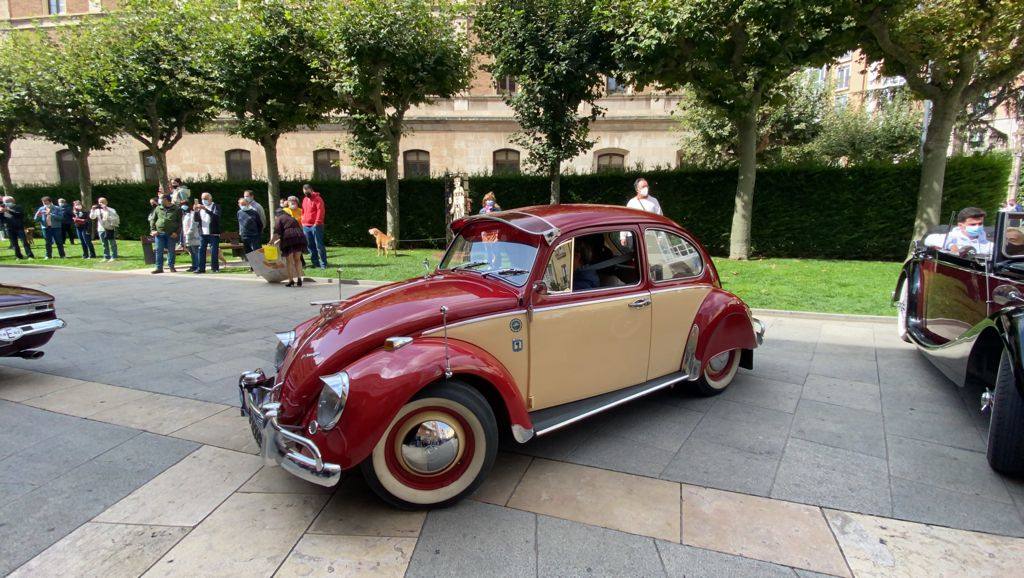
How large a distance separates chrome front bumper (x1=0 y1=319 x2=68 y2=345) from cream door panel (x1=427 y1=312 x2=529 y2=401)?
4.12 m

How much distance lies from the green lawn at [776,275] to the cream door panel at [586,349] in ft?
12.0

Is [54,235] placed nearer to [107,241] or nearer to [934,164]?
[107,241]

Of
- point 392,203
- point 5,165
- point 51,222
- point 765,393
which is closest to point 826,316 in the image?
point 765,393

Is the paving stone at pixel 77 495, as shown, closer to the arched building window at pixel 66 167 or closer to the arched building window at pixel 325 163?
the arched building window at pixel 325 163

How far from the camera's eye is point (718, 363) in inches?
179

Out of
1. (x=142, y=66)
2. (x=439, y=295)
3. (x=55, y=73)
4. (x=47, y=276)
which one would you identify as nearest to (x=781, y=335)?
A: (x=439, y=295)

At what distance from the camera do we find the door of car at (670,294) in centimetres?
389

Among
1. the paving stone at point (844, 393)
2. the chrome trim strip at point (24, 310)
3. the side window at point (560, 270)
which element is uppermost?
the side window at point (560, 270)

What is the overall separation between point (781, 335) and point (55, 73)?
23.5m

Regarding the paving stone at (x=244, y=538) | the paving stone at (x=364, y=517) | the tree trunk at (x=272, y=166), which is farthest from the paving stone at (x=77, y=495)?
the tree trunk at (x=272, y=166)

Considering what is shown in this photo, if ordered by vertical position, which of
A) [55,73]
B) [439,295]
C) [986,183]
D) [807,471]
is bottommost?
[807,471]

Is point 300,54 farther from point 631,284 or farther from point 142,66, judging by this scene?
point 631,284

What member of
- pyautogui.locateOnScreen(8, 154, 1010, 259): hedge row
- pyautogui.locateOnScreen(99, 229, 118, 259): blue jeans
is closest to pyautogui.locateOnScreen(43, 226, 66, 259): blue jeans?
pyautogui.locateOnScreen(99, 229, 118, 259): blue jeans

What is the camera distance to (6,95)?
17.8 meters
